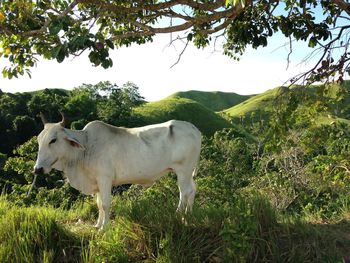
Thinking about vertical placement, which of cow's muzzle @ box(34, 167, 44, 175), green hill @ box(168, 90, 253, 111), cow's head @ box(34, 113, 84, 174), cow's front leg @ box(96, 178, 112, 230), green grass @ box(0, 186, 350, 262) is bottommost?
green hill @ box(168, 90, 253, 111)

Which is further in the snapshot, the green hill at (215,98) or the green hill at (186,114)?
the green hill at (215,98)

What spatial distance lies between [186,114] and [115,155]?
29807 millimetres

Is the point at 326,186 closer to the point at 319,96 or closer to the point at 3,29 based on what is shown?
the point at 319,96

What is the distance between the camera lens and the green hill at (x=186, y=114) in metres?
33.1

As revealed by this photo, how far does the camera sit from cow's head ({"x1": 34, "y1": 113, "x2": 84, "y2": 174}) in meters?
5.18

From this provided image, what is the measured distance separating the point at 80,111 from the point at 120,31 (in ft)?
50.5

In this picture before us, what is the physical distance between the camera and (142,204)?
5.04m

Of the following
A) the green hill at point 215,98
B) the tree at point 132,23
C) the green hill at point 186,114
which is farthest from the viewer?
the green hill at point 215,98

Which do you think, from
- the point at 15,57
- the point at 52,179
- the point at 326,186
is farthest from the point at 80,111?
the point at 15,57

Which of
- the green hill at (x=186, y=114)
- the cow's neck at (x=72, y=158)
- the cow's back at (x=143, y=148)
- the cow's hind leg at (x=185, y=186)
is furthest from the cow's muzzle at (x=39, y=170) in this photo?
the green hill at (x=186, y=114)

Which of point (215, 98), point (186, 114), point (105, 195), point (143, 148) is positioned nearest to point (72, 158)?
point (105, 195)

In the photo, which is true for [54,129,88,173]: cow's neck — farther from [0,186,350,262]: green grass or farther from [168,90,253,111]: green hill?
[168,90,253,111]: green hill

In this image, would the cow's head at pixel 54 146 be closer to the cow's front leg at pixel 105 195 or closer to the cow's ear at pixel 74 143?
the cow's ear at pixel 74 143

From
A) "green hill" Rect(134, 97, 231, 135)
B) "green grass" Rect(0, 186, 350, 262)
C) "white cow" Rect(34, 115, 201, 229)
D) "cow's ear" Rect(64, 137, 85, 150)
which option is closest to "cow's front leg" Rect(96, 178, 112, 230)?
"white cow" Rect(34, 115, 201, 229)
